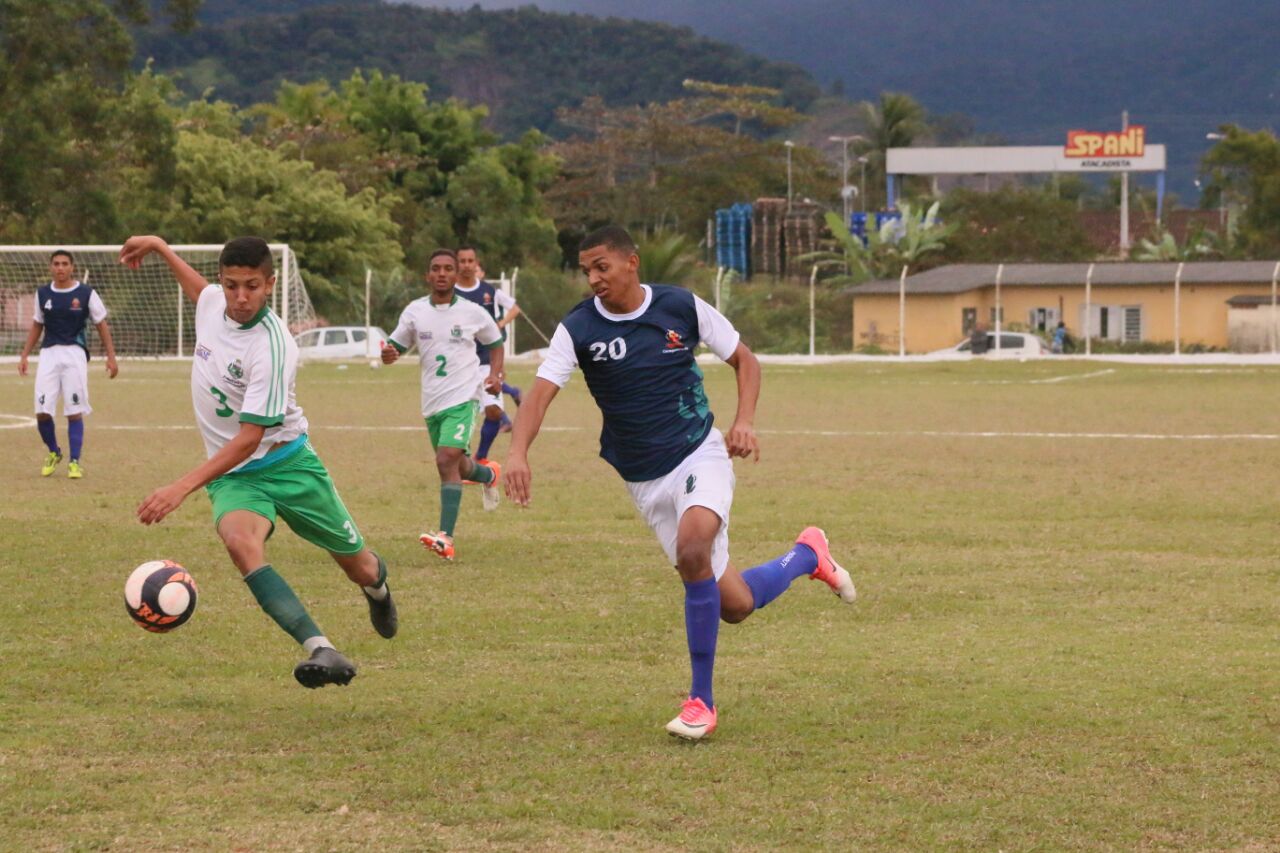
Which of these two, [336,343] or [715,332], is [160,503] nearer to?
[715,332]

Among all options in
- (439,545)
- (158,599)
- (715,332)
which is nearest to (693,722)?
(715,332)

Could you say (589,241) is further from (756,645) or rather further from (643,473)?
(756,645)

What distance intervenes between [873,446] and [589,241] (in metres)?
13.5

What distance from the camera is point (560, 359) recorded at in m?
6.91

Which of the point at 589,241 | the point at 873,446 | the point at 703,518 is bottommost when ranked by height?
the point at 873,446

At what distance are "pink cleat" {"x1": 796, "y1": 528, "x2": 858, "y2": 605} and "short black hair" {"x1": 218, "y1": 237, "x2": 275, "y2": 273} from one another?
8.88 feet

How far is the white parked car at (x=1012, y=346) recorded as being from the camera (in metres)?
49.4

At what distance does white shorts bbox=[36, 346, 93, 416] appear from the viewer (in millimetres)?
16844

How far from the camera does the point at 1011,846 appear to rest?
5.17 metres

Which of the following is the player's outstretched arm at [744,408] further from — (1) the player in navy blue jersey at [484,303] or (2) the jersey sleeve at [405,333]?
(1) the player in navy blue jersey at [484,303]

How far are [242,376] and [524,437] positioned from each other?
4.07ft

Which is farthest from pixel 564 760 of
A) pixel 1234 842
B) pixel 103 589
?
pixel 103 589

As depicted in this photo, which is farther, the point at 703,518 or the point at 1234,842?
the point at 703,518

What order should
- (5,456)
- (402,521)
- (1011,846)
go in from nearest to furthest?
1. (1011,846)
2. (402,521)
3. (5,456)
